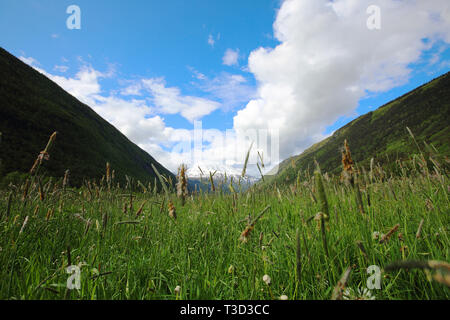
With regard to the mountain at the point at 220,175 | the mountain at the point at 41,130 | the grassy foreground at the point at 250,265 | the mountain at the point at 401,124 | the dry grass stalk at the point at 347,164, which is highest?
the mountain at the point at 401,124

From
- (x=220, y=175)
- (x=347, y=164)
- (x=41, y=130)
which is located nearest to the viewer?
(x=347, y=164)

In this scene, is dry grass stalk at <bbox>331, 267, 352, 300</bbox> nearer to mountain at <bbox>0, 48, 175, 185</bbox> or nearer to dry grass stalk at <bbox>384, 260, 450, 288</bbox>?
dry grass stalk at <bbox>384, 260, 450, 288</bbox>

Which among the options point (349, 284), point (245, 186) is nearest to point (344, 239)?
point (349, 284)

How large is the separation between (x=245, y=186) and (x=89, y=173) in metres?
55.8

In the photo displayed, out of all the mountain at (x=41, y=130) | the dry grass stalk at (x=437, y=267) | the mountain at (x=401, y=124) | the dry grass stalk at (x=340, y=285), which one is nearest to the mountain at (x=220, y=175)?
the dry grass stalk at (x=340, y=285)

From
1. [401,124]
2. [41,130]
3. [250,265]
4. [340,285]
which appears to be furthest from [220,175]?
[401,124]

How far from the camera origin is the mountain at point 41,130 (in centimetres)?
4172

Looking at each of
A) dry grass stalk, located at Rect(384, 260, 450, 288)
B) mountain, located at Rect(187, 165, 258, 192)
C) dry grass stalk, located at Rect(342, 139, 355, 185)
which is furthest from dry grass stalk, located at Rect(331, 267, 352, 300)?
mountain, located at Rect(187, 165, 258, 192)

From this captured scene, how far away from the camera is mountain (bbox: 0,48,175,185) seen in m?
41.7

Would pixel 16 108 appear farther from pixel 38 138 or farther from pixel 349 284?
pixel 349 284

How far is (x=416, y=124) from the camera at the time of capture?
444 feet

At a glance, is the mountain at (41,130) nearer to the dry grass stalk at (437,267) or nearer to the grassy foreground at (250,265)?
the grassy foreground at (250,265)

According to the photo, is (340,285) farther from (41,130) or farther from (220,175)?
(41,130)

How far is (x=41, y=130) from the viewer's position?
165 ft
